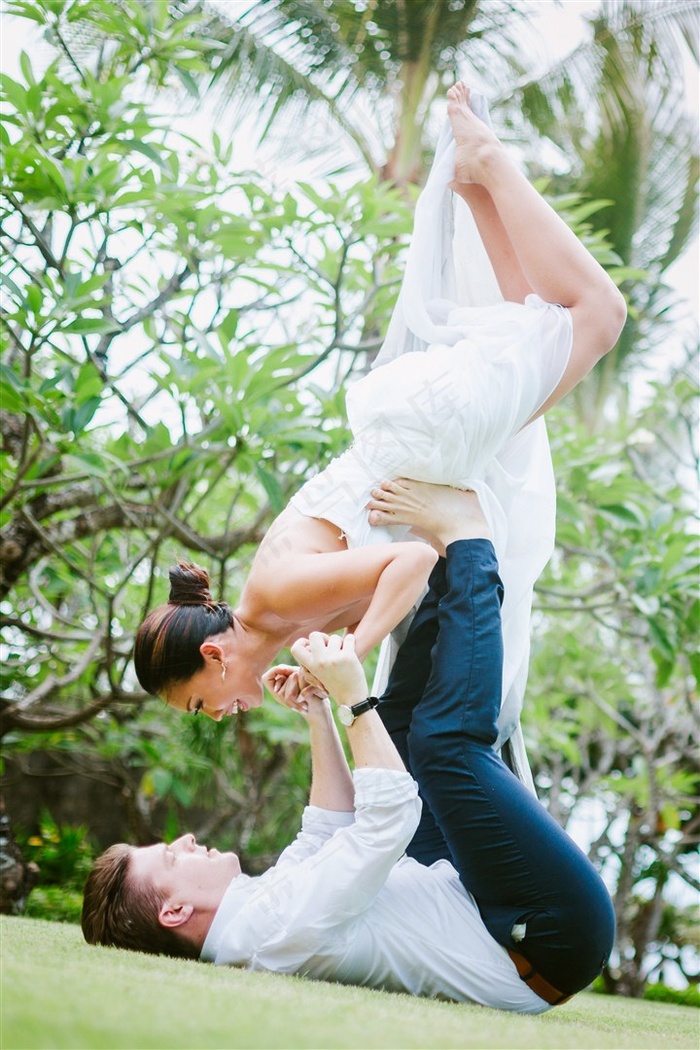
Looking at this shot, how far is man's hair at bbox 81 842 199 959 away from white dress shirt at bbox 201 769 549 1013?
0.09 meters

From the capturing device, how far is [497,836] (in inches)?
87.9

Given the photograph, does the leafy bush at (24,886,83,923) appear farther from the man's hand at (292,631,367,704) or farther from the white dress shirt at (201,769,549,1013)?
the man's hand at (292,631,367,704)

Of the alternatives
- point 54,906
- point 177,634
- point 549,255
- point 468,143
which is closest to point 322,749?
point 177,634

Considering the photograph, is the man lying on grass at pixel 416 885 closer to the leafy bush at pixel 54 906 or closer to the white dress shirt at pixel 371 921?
the white dress shirt at pixel 371 921

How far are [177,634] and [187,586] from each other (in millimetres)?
145

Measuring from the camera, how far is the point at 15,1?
10.2 ft

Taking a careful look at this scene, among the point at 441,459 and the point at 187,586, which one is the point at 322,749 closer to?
the point at 187,586

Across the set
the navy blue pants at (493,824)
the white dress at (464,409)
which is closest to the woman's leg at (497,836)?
the navy blue pants at (493,824)

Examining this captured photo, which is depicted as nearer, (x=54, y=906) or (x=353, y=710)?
(x=353, y=710)

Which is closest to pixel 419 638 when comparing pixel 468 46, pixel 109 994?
pixel 109 994

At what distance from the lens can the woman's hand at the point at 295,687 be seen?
8.51 feet

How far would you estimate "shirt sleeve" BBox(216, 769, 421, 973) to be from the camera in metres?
2.13

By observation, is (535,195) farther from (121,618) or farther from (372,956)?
(121,618)

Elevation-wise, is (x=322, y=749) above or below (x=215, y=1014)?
below
